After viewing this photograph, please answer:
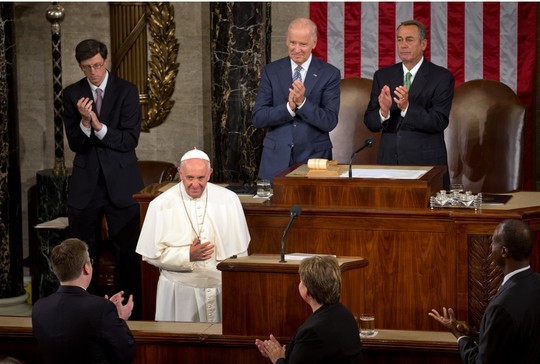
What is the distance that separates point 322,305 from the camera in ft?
17.6

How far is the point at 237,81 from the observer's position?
34.6ft

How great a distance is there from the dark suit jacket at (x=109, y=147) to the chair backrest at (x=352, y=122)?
251 cm

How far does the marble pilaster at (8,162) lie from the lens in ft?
32.6

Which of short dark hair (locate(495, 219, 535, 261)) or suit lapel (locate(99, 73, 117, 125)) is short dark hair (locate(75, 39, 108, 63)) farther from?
short dark hair (locate(495, 219, 535, 261))

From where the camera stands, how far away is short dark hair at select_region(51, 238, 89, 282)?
5.46 m

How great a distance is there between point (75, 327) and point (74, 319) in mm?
39

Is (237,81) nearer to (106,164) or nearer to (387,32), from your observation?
(387,32)

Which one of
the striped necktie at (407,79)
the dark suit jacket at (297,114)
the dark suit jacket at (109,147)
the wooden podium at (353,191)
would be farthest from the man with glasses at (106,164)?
the striped necktie at (407,79)

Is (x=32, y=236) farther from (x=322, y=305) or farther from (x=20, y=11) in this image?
(x=322, y=305)

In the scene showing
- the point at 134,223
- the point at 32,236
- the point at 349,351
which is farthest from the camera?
the point at 32,236

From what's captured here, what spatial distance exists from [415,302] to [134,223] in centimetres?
247

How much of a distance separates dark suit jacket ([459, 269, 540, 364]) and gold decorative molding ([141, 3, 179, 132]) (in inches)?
275

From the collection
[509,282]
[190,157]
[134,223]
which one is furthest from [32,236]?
[509,282]

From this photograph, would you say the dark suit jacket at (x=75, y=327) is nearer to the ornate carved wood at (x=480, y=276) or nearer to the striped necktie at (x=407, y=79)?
the ornate carved wood at (x=480, y=276)
